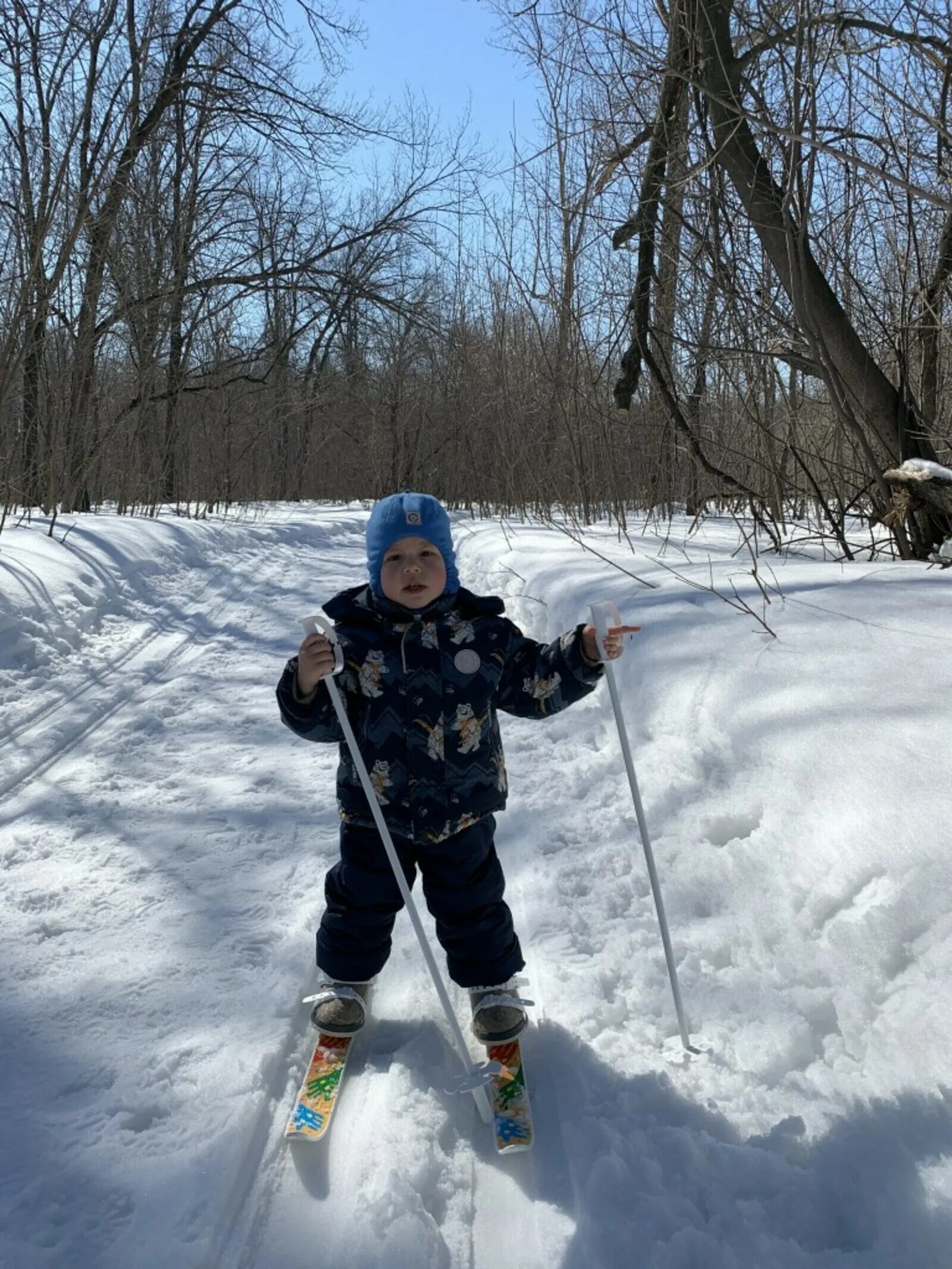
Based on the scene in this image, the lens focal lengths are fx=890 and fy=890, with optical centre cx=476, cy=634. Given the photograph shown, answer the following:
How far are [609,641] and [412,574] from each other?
49 cm

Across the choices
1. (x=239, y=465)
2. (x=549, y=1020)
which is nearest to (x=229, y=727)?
(x=549, y=1020)

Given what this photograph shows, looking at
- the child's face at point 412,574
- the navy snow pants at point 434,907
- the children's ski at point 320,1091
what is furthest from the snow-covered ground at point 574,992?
the child's face at point 412,574

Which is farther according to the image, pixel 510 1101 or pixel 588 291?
pixel 588 291

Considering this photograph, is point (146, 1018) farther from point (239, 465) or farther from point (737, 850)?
point (239, 465)

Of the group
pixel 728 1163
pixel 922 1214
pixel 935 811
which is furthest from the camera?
pixel 935 811

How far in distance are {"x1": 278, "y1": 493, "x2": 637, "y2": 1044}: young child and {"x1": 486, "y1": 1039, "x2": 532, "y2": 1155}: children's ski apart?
0.11m

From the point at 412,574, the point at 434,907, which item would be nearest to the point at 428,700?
the point at 412,574

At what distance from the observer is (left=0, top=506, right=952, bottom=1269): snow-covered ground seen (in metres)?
1.50

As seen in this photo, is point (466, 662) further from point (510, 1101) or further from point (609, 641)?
point (510, 1101)

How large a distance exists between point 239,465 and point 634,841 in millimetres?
19640

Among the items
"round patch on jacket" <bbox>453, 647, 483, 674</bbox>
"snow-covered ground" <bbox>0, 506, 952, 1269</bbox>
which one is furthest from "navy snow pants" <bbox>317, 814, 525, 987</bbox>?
"round patch on jacket" <bbox>453, 647, 483, 674</bbox>

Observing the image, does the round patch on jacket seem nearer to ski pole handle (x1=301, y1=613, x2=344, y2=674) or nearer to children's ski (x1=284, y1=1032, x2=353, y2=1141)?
ski pole handle (x1=301, y1=613, x2=344, y2=674)

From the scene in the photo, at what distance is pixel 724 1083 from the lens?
180cm

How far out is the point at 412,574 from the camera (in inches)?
82.6
